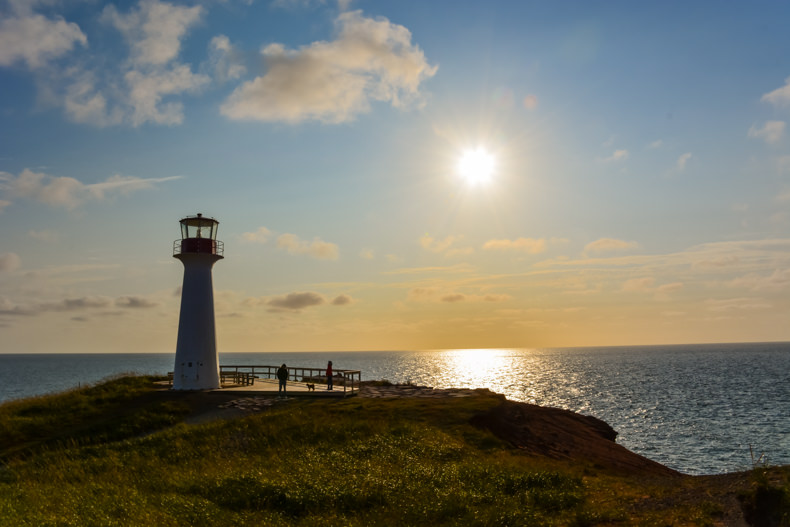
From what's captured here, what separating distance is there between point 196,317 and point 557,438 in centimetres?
2344

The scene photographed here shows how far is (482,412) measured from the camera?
27.7 m

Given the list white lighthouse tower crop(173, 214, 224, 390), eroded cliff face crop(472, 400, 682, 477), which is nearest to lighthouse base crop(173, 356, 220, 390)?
white lighthouse tower crop(173, 214, 224, 390)

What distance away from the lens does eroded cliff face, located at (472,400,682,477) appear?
2472 cm

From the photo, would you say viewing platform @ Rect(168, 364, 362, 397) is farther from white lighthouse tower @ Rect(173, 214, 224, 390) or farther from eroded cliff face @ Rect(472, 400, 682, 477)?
eroded cliff face @ Rect(472, 400, 682, 477)

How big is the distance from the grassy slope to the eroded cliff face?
1.29m

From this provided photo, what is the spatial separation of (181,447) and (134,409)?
10.4 metres

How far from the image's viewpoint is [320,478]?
17094 mm

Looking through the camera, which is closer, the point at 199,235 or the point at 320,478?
the point at 320,478

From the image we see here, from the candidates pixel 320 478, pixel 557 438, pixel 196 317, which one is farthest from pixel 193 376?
pixel 557 438

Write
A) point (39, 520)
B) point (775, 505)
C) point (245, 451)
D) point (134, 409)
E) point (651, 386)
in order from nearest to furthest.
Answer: point (39, 520) < point (775, 505) < point (245, 451) < point (134, 409) < point (651, 386)

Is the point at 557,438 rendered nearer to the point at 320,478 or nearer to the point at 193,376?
the point at 320,478

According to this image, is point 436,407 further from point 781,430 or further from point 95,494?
point 781,430

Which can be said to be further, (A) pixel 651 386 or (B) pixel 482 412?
(A) pixel 651 386

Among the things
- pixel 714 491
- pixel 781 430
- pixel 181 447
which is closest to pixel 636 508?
pixel 714 491
